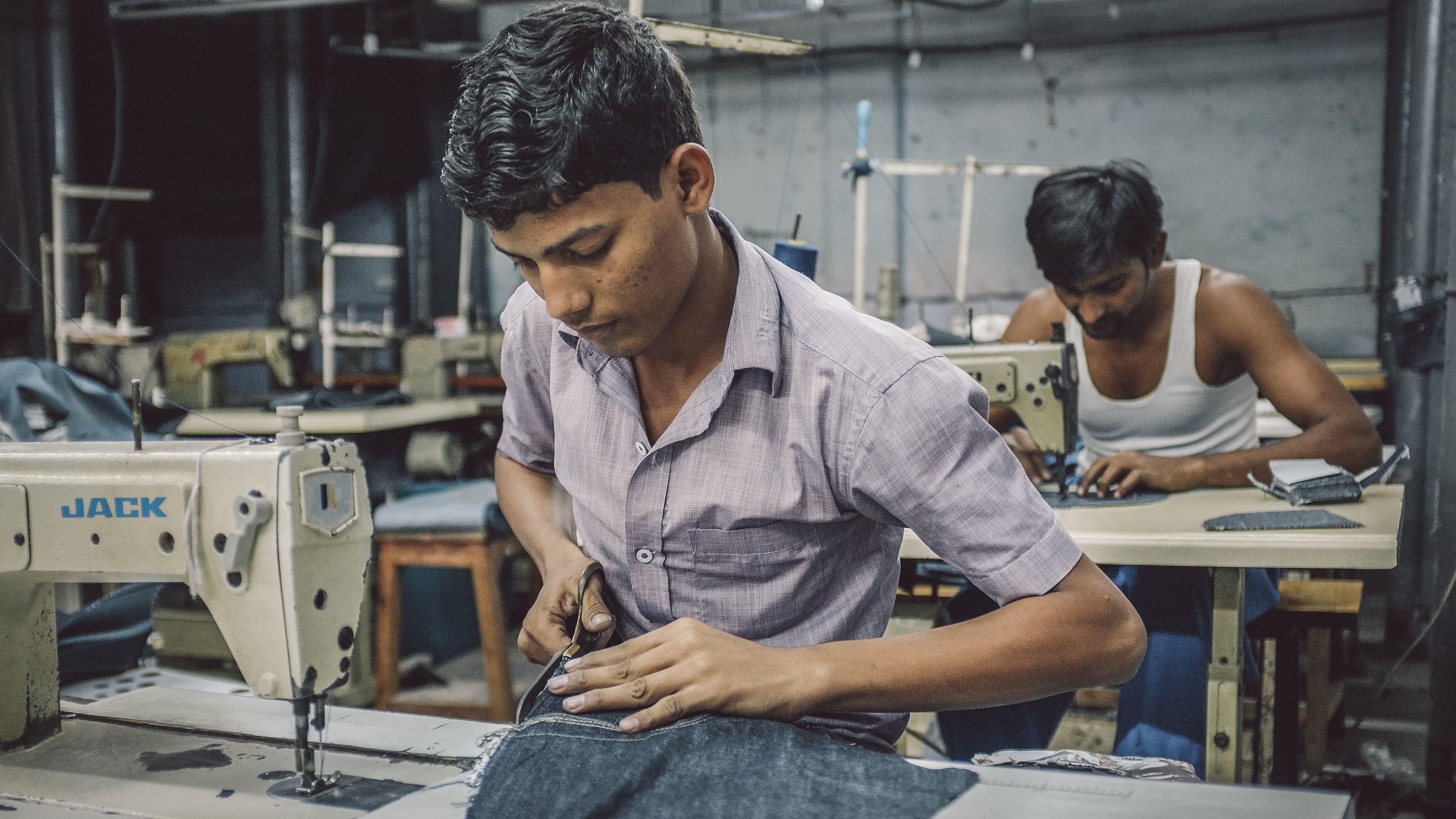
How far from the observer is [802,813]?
30.2 inches

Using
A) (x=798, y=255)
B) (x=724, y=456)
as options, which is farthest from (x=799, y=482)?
(x=798, y=255)

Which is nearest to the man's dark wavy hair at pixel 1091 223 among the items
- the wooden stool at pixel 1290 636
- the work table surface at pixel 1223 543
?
the work table surface at pixel 1223 543

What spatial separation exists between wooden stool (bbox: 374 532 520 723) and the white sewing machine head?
75.9 inches

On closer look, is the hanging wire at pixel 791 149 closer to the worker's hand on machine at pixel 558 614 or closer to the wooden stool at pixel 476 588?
the wooden stool at pixel 476 588

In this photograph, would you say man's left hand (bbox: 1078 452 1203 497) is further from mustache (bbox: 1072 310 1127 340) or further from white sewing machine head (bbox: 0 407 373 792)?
white sewing machine head (bbox: 0 407 373 792)

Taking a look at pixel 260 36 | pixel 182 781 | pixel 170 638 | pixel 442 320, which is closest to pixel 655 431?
pixel 182 781

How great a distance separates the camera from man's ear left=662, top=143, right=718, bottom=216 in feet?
3.18

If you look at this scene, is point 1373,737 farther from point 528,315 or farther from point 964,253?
point 528,315

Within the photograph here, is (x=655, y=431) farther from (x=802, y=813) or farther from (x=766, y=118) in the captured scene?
(x=766, y=118)

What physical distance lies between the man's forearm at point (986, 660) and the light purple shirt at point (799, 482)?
31 mm

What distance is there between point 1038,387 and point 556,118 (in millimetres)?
1402

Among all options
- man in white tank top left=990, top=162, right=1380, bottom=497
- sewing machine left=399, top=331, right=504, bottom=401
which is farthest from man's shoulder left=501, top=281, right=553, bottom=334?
sewing machine left=399, top=331, right=504, bottom=401

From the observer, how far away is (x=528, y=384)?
1.33 metres

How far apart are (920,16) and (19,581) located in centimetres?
522
